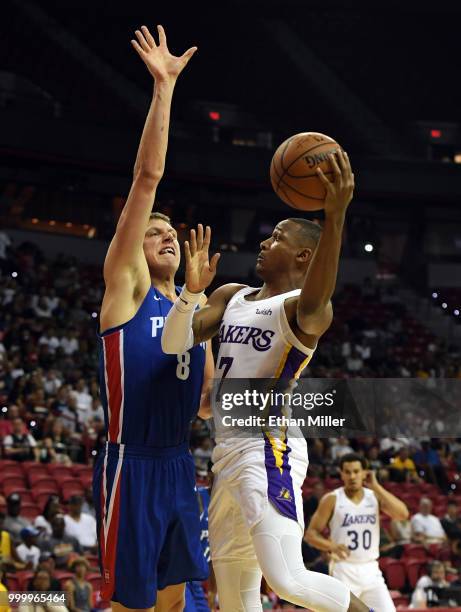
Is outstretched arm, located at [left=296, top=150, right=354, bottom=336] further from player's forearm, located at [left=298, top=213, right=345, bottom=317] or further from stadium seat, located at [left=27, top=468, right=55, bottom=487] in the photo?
stadium seat, located at [left=27, top=468, right=55, bottom=487]

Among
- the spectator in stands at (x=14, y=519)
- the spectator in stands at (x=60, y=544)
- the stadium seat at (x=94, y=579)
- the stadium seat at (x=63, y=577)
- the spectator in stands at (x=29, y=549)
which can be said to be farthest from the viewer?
the spectator in stands at (x=14, y=519)

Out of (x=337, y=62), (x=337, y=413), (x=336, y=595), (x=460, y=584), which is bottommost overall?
(x=460, y=584)

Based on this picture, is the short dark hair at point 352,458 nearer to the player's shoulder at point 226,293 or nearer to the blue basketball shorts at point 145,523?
the player's shoulder at point 226,293

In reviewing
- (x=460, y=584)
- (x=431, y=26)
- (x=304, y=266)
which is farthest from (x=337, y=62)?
(x=304, y=266)

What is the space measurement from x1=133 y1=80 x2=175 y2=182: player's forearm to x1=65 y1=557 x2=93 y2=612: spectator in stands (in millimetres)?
5245

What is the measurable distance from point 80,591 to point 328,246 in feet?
19.3

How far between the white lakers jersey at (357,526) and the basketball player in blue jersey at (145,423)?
3.76 metres

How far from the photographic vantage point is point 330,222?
4.17 metres

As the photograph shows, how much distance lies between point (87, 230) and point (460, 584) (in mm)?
14812

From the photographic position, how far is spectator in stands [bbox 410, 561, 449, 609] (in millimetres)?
10742

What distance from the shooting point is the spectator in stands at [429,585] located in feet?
35.2

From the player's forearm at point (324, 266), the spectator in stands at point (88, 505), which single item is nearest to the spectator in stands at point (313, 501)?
the spectator in stands at point (88, 505)

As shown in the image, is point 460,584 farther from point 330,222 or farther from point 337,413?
point 330,222

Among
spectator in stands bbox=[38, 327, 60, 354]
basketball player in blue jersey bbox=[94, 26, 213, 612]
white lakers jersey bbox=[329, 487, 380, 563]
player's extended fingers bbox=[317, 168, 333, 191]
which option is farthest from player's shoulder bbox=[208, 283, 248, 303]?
spectator in stands bbox=[38, 327, 60, 354]
